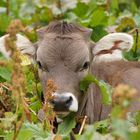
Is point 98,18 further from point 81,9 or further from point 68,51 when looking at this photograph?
point 68,51

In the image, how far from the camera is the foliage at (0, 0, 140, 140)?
450 cm

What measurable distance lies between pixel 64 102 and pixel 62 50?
1107 millimetres

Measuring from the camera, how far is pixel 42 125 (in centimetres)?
506

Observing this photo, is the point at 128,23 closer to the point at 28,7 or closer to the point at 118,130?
the point at 28,7

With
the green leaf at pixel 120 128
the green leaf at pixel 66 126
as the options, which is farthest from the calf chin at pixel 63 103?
the green leaf at pixel 120 128

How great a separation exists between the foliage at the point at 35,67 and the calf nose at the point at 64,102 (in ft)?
0.78

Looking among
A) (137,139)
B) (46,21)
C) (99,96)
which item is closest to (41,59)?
(99,96)

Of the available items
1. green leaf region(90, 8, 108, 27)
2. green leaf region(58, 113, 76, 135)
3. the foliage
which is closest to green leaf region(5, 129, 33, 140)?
the foliage

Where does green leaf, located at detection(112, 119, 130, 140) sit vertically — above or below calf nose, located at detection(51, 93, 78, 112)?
above

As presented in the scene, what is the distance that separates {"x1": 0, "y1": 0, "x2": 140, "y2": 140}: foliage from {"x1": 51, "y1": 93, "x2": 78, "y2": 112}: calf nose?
238mm

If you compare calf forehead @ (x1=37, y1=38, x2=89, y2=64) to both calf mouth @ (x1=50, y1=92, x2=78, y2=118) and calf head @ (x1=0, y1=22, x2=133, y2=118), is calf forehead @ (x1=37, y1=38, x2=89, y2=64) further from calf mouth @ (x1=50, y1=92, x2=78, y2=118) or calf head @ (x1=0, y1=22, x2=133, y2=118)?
calf mouth @ (x1=50, y1=92, x2=78, y2=118)

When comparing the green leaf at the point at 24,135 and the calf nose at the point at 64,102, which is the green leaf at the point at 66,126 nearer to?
the green leaf at the point at 24,135

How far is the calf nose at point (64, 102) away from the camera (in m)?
6.34

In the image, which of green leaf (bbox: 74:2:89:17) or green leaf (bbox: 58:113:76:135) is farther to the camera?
green leaf (bbox: 74:2:89:17)
